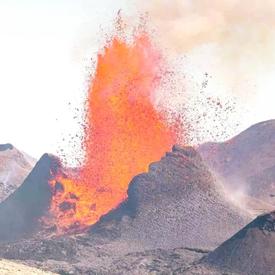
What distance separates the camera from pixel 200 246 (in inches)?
3103

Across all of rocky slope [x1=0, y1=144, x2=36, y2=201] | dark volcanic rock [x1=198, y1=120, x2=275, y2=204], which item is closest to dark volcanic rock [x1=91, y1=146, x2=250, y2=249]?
dark volcanic rock [x1=198, y1=120, x2=275, y2=204]

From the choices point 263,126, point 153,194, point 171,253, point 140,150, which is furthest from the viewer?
point 263,126

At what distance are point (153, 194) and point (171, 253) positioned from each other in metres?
12.4

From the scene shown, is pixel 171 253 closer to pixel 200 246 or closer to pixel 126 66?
pixel 200 246

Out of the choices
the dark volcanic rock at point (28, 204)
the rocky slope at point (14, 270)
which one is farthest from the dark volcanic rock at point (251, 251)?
the dark volcanic rock at point (28, 204)

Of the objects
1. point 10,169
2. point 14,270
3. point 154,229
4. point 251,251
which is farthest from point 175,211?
Answer: point 10,169

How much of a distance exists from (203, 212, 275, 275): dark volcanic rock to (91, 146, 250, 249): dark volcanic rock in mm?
11250

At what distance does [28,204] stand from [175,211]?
1014 inches

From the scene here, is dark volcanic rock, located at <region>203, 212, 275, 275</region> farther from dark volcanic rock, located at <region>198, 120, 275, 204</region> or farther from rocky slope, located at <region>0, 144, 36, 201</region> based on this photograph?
rocky slope, located at <region>0, 144, 36, 201</region>

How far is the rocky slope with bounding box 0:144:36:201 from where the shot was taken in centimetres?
12988

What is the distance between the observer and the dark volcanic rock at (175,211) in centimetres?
8069

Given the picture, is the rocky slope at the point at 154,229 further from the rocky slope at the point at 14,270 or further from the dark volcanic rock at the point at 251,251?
the rocky slope at the point at 14,270

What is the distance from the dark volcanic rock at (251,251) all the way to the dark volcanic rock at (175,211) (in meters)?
11.2

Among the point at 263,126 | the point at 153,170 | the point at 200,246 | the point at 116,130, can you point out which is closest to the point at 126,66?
the point at 116,130
